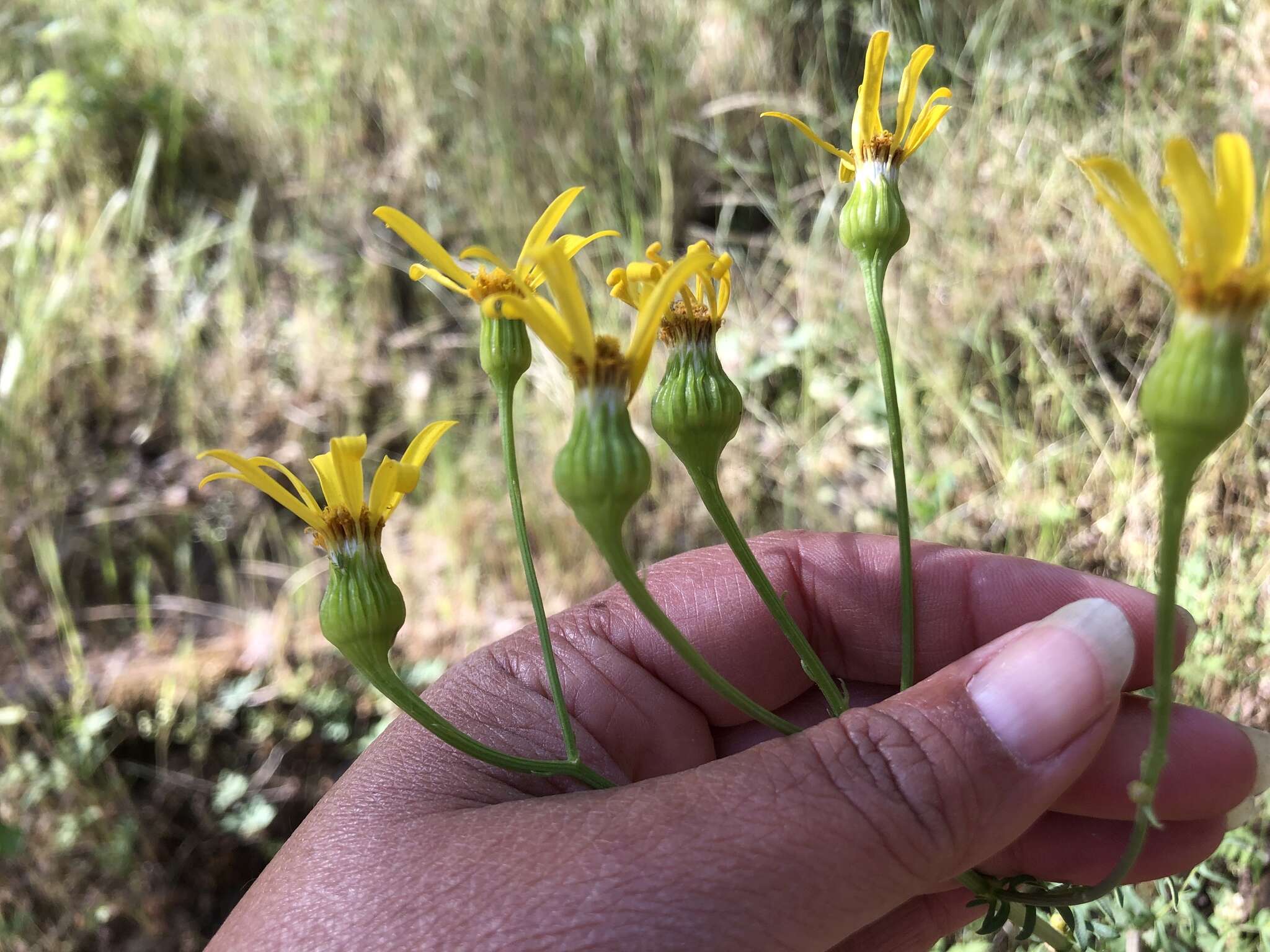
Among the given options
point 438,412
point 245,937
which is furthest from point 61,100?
point 245,937

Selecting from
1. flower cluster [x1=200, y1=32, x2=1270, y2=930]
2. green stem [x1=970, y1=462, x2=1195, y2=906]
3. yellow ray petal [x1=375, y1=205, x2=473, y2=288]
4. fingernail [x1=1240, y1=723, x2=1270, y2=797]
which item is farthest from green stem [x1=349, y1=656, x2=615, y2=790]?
fingernail [x1=1240, y1=723, x2=1270, y2=797]

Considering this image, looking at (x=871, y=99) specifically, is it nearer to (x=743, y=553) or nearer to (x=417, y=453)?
(x=743, y=553)

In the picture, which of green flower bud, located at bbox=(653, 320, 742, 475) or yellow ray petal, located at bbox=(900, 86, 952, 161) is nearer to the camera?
green flower bud, located at bbox=(653, 320, 742, 475)

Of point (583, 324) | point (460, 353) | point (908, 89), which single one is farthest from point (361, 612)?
point (460, 353)

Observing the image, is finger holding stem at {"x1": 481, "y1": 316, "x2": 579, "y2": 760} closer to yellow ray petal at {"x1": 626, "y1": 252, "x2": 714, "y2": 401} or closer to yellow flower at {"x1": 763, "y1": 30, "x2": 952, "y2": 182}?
yellow ray petal at {"x1": 626, "y1": 252, "x2": 714, "y2": 401}

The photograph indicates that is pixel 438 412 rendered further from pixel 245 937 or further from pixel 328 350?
pixel 245 937

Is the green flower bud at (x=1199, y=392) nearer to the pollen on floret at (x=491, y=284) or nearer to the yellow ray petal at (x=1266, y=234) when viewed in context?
the yellow ray petal at (x=1266, y=234)

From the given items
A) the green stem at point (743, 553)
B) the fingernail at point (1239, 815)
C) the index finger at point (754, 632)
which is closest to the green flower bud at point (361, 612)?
the green stem at point (743, 553)
